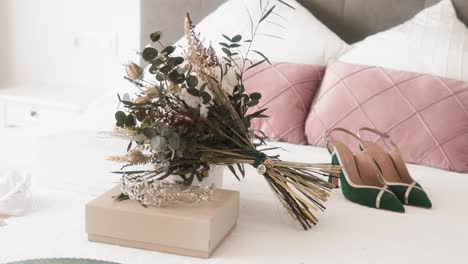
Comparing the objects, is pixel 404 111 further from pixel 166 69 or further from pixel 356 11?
pixel 166 69

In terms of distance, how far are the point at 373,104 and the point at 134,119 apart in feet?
3.74

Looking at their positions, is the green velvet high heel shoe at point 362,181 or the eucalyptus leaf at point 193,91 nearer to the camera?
the eucalyptus leaf at point 193,91

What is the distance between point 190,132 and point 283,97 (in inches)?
40.9

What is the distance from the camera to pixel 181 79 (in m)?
1.52

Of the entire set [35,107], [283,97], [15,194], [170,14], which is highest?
[170,14]

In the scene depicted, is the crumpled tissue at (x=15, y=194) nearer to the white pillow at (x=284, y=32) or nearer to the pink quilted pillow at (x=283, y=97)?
the pink quilted pillow at (x=283, y=97)

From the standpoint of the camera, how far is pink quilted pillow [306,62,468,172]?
7.48 feet

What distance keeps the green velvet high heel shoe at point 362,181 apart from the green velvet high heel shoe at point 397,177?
29 millimetres

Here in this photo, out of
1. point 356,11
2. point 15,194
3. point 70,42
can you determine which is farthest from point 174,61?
point 70,42

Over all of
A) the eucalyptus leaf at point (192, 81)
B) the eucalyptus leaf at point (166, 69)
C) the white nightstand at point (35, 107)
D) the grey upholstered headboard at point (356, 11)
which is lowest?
the white nightstand at point (35, 107)

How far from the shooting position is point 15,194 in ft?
5.14

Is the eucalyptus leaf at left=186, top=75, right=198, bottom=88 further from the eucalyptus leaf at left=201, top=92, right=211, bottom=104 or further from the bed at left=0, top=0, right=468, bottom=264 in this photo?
the bed at left=0, top=0, right=468, bottom=264

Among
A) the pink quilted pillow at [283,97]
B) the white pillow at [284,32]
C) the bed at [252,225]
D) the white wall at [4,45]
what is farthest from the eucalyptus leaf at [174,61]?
A: the white wall at [4,45]

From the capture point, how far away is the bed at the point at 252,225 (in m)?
1.42
